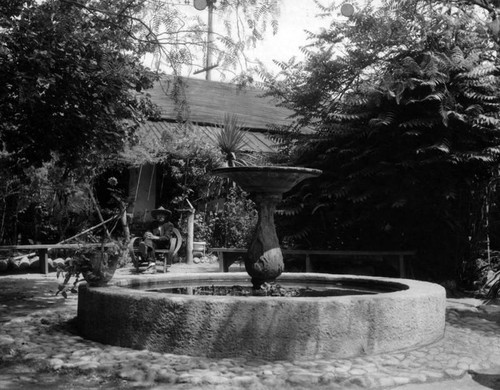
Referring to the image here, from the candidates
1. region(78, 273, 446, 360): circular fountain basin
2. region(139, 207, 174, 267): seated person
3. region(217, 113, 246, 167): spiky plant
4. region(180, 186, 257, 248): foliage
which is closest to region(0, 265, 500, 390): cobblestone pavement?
region(78, 273, 446, 360): circular fountain basin

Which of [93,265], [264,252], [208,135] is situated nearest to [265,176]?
[264,252]

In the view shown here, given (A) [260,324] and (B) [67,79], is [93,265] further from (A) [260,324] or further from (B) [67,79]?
(B) [67,79]

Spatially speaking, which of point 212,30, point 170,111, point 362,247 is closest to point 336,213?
point 362,247

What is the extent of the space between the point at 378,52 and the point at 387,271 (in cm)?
380

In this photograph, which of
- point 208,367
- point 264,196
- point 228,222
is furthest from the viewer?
point 228,222

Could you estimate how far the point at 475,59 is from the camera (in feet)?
29.2

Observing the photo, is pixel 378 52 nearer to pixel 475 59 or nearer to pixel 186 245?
pixel 475 59

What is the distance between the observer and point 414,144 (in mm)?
9211

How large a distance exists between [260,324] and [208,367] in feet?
1.88

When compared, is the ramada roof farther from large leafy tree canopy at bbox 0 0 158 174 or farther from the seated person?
large leafy tree canopy at bbox 0 0 158 174

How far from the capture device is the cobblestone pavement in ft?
13.0

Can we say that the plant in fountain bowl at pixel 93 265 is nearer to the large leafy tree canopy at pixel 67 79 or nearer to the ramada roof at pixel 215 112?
the large leafy tree canopy at pixel 67 79

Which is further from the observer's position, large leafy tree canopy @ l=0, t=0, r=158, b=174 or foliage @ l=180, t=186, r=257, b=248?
foliage @ l=180, t=186, r=257, b=248

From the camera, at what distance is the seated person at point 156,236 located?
36.7ft
